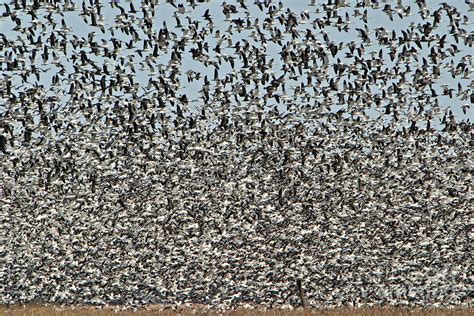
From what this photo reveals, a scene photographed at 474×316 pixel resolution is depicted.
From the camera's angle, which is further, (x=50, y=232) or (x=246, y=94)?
(x=50, y=232)

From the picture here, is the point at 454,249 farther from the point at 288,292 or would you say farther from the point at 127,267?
the point at 127,267

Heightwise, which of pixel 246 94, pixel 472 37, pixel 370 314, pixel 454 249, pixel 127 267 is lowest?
pixel 127 267

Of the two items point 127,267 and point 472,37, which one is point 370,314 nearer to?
point 472,37

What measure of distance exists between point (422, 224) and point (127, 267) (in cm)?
1662

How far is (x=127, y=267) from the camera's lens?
51625 mm

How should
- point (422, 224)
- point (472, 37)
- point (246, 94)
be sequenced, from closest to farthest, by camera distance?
point (472, 37)
point (246, 94)
point (422, 224)

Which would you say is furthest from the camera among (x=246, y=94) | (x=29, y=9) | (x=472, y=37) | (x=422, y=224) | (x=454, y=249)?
(x=422, y=224)

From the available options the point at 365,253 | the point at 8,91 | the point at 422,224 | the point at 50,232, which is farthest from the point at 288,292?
the point at 8,91

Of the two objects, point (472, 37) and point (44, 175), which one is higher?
point (472, 37)

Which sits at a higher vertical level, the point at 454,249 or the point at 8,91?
the point at 8,91

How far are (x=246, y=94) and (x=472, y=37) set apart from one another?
353 inches

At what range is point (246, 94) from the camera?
36375 millimetres

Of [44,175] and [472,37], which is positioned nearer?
[472,37]

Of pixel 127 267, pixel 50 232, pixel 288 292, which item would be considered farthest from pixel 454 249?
pixel 50 232
